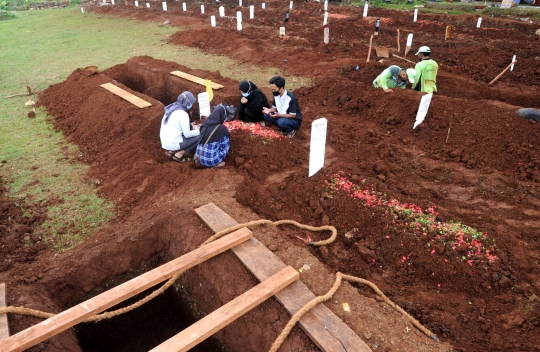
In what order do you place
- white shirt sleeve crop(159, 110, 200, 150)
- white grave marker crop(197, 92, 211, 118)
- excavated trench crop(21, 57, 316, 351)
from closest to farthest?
excavated trench crop(21, 57, 316, 351) → white shirt sleeve crop(159, 110, 200, 150) → white grave marker crop(197, 92, 211, 118)

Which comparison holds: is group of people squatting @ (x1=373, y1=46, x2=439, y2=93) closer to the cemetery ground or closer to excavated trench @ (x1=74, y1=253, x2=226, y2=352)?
the cemetery ground

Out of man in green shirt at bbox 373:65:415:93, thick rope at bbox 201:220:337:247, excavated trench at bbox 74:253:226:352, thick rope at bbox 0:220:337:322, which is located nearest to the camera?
thick rope at bbox 0:220:337:322

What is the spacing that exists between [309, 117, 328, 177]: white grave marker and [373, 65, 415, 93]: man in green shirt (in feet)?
13.7

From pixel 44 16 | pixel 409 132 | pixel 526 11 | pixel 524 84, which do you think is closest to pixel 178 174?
pixel 409 132

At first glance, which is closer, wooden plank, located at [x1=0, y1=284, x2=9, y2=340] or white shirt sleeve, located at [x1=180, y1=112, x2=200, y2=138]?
wooden plank, located at [x1=0, y1=284, x2=9, y2=340]

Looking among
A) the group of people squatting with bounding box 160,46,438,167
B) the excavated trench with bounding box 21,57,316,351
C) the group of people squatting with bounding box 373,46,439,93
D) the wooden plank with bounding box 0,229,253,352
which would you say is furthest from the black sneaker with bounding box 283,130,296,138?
the wooden plank with bounding box 0,229,253,352

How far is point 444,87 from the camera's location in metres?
9.37

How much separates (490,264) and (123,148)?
5609 millimetres

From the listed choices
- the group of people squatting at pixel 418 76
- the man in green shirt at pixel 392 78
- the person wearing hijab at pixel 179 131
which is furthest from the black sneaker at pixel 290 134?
the man in green shirt at pixel 392 78

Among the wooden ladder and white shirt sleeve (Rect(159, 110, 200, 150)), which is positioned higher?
white shirt sleeve (Rect(159, 110, 200, 150))

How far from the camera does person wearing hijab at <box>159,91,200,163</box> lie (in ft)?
17.6

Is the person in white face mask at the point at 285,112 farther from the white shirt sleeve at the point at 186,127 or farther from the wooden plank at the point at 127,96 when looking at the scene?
the wooden plank at the point at 127,96

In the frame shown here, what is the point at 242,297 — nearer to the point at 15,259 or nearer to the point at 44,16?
the point at 15,259

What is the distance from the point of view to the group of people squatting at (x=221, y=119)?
520 centimetres
